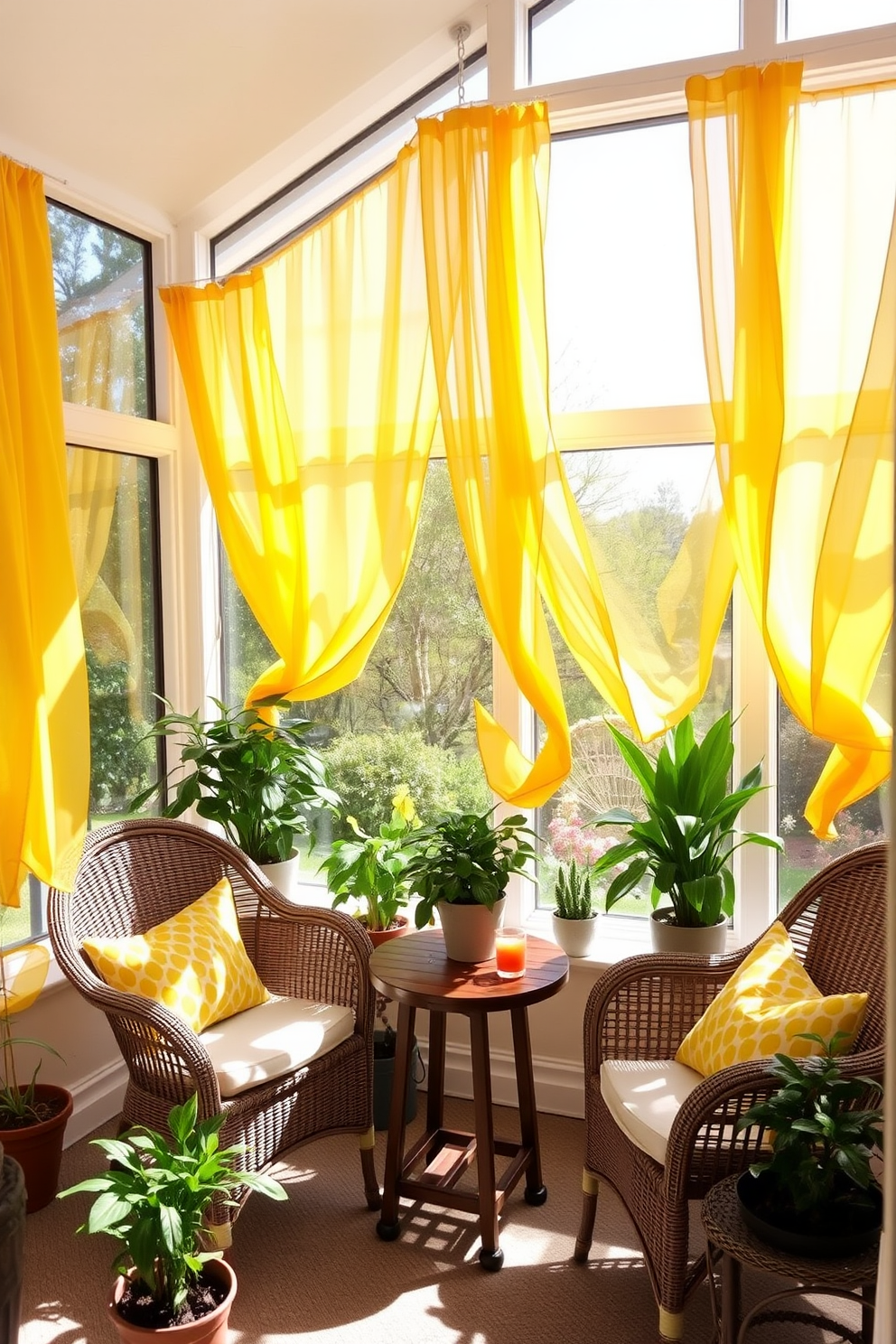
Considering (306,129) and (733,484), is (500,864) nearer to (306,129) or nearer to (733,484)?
(733,484)

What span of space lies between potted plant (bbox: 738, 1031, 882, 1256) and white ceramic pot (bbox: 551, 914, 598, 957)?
1.22 m

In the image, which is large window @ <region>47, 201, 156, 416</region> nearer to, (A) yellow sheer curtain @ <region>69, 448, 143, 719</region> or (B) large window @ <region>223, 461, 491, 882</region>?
(A) yellow sheer curtain @ <region>69, 448, 143, 719</region>

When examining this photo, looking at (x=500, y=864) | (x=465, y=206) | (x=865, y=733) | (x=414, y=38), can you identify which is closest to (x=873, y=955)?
(x=865, y=733)

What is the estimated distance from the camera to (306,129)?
3602 mm

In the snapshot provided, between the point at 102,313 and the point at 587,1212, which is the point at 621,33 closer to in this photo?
the point at 102,313

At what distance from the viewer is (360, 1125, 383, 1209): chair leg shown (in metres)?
2.89

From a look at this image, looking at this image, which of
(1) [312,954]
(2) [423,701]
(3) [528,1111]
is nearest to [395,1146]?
(3) [528,1111]

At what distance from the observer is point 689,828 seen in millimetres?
3004

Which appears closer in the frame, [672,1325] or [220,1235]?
[672,1325]

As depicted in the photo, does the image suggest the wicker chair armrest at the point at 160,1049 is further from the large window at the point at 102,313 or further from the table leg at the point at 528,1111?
the large window at the point at 102,313

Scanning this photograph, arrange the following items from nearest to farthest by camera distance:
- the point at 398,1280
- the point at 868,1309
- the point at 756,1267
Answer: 1. the point at 756,1267
2. the point at 868,1309
3. the point at 398,1280

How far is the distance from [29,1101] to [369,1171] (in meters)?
0.91

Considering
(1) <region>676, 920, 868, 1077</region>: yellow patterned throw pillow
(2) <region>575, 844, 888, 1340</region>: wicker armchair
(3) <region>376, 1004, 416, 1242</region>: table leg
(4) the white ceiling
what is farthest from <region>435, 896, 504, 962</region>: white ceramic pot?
(4) the white ceiling

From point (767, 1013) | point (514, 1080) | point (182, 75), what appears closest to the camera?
point (767, 1013)
